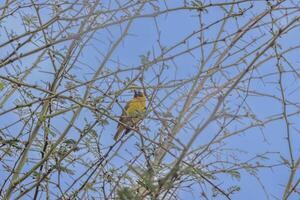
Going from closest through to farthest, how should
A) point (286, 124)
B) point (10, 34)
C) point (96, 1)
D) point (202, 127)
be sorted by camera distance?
point (202, 127), point (286, 124), point (96, 1), point (10, 34)

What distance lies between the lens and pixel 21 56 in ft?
9.72

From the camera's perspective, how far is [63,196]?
317cm

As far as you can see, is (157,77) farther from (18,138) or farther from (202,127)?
(202,127)

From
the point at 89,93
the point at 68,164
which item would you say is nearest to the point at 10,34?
the point at 89,93

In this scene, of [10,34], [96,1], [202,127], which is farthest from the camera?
[10,34]

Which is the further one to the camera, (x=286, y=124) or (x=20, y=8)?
(x=20, y=8)

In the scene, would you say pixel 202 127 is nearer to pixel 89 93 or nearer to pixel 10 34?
pixel 89 93

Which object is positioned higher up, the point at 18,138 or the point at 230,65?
the point at 230,65

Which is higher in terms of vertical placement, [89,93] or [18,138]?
[89,93]

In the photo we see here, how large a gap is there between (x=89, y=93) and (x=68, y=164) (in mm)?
389

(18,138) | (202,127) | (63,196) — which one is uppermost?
(18,138)

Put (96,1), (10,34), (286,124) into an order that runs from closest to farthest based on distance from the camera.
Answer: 1. (286,124)
2. (96,1)
3. (10,34)

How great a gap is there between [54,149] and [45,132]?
270 millimetres

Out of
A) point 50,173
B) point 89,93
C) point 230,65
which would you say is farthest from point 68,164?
point 230,65
